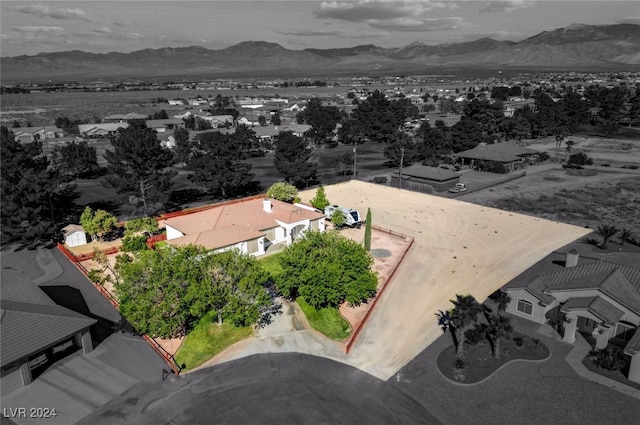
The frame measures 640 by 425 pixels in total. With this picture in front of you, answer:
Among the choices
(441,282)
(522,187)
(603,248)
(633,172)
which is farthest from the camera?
(633,172)

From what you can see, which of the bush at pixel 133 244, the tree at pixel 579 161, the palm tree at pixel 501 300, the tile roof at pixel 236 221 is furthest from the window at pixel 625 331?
the tree at pixel 579 161

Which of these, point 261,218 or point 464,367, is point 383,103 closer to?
point 261,218

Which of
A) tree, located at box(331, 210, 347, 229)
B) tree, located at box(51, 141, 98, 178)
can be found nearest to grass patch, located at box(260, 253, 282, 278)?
tree, located at box(331, 210, 347, 229)

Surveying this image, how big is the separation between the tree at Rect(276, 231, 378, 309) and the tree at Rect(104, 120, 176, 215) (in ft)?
89.8

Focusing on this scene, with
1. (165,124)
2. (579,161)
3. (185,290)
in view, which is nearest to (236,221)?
(185,290)

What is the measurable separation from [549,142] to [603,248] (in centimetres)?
7539

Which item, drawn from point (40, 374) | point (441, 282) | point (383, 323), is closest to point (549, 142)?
point (441, 282)

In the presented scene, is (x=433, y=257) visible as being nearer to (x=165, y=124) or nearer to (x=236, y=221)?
(x=236, y=221)

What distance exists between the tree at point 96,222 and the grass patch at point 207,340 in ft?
77.5

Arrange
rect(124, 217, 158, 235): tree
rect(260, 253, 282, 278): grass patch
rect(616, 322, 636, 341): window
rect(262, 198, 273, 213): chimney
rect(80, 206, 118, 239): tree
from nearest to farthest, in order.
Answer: rect(616, 322, 636, 341): window < rect(260, 253, 282, 278): grass patch < rect(124, 217, 158, 235): tree < rect(80, 206, 118, 239): tree < rect(262, 198, 273, 213): chimney

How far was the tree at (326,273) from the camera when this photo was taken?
32.8m

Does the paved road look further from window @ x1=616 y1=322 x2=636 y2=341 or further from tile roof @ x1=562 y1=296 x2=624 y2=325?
window @ x1=616 y1=322 x2=636 y2=341

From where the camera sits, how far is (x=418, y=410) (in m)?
24.5

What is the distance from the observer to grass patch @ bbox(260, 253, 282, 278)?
41734 millimetres
